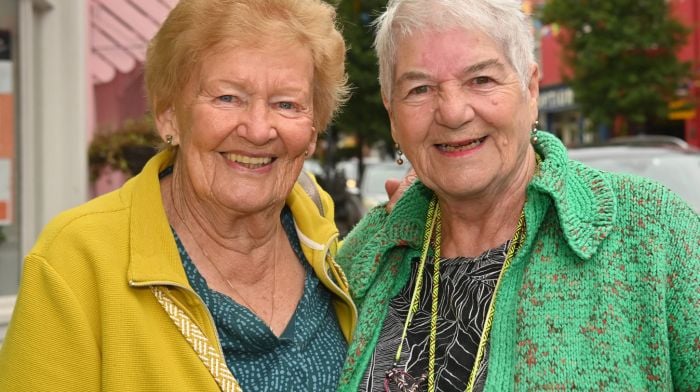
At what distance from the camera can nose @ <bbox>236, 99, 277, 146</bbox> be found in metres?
2.30

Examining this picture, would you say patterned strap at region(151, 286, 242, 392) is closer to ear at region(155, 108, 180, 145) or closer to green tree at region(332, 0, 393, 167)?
ear at region(155, 108, 180, 145)

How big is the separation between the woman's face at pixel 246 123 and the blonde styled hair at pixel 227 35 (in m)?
0.03

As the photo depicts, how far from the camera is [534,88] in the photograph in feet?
8.03

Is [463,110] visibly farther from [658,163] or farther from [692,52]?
[692,52]

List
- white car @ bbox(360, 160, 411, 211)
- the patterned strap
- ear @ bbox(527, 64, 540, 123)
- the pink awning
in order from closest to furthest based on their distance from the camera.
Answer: the patterned strap
ear @ bbox(527, 64, 540, 123)
the pink awning
white car @ bbox(360, 160, 411, 211)

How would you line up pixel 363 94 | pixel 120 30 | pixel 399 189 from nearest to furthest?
pixel 399 189 → pixel 120 30 → pixel 363 94

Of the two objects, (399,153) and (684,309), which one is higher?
(399,153)

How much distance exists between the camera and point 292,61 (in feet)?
7.72

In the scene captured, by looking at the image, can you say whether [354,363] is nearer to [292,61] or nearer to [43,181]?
[292,61]

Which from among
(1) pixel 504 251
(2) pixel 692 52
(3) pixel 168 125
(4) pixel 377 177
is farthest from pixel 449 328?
(2) pixel 692 52

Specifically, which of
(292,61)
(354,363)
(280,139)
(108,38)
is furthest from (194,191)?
(108,38)

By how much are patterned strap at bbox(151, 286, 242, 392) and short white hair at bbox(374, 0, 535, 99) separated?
2.96 ft

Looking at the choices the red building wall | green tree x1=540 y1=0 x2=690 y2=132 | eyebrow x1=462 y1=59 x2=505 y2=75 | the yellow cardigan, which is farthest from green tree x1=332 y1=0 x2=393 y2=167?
the yellow cardigan

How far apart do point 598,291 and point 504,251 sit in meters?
0.34
